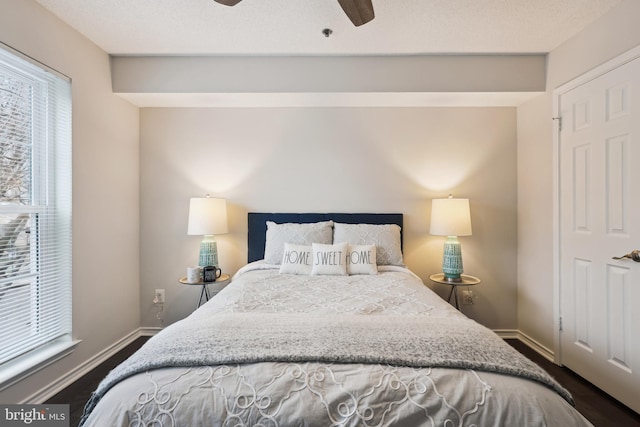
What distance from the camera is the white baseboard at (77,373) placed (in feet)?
5.88

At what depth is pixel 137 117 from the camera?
2828 mm

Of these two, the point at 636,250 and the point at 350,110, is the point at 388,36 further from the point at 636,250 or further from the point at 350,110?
the point at 636,250

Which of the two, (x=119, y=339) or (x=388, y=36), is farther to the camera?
(x=119, y=339)

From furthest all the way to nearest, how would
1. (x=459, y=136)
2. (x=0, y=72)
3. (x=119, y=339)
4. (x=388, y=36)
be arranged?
(x=459, y=136) < (x=119, y=339) < (x=388, y=36) < (x=0, y=72)

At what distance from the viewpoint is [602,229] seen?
1.93m

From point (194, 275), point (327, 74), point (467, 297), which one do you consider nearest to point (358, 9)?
point (327, 74)

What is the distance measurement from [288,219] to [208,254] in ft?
2.64

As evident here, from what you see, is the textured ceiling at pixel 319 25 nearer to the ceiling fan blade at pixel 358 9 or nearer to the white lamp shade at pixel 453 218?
the ceiling fan blade at pixel 358 9

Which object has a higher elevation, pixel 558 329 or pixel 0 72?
pixel 0 72

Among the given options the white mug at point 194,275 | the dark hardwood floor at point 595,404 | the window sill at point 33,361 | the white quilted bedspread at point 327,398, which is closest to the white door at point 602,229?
the dark hardwood floor at point 595,404

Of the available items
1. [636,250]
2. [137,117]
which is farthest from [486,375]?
[137,117]

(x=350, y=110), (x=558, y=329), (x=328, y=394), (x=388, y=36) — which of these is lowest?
(x=558, y=329)

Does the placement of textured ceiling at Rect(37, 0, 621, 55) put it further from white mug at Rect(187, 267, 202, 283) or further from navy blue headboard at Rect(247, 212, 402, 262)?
white mug at Rect(187, 267, 202, 283)

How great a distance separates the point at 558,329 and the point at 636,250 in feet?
2.98
